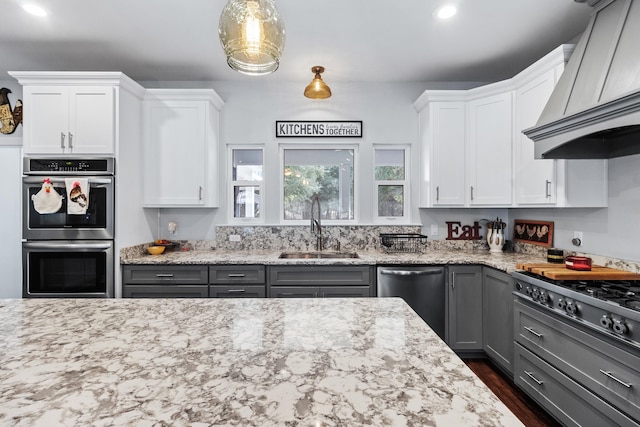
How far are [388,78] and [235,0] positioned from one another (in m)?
2.52

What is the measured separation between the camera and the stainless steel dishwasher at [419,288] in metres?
2.79

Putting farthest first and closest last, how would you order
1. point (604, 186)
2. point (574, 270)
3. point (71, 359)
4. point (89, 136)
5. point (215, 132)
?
point (215, 132), point (89, 136), point (604, 186), point (574, 270), point (71, 359)

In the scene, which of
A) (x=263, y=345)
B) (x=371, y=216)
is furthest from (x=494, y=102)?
(x=263, y=345)

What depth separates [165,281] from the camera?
2.84 meters

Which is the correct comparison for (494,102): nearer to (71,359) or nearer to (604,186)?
(604,186)

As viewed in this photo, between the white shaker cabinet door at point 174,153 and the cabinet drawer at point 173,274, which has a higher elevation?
the white shaker cabinet door at point 174,153

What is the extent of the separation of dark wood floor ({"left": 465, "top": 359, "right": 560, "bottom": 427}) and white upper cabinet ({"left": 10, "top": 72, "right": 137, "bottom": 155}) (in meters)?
3.62

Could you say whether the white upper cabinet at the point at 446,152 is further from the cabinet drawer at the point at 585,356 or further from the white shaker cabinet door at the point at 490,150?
the cabinet drawer at the point at 585,356

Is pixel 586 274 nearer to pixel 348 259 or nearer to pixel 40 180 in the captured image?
pixel 348 259

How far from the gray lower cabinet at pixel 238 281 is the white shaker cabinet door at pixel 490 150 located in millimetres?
2139

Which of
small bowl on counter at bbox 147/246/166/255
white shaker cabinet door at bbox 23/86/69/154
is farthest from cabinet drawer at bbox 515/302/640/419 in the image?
white shaker cabinet door at bbox 23/86/69/154

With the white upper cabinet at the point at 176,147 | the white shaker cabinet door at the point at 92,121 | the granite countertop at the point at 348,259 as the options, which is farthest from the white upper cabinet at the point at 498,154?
the white shaker cabinet door at the point at 92,121

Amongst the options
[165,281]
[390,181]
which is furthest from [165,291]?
[390,181]

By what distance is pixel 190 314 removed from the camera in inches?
51.0
